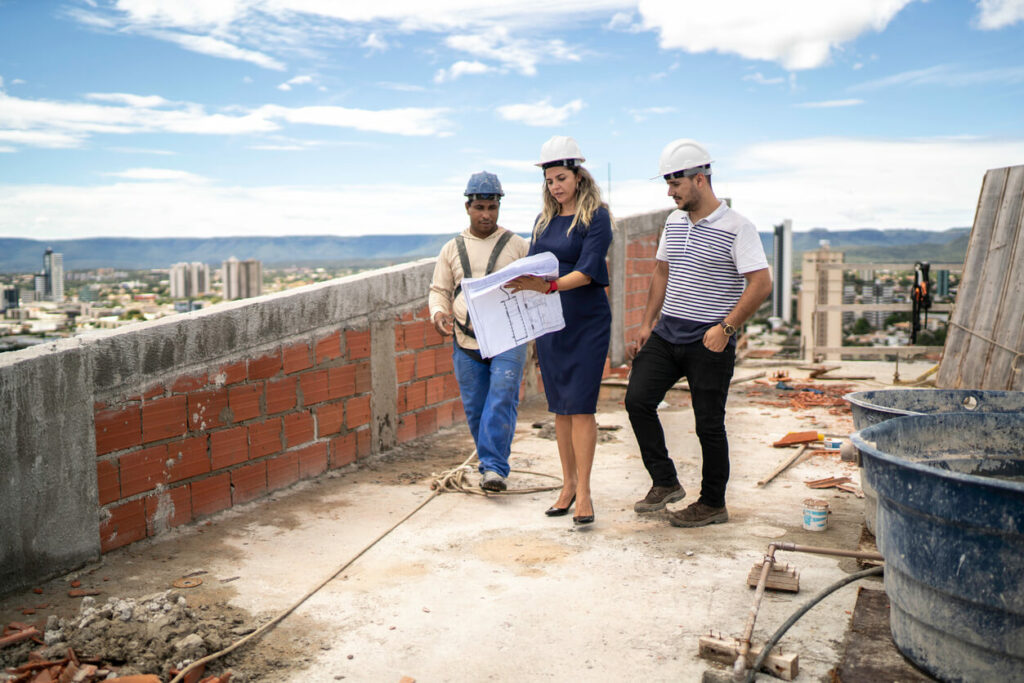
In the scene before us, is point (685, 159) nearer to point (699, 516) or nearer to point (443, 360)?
point (699, 516)

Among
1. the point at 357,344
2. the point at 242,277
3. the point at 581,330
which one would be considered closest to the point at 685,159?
the point at 581,330

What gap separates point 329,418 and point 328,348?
1.47 ft

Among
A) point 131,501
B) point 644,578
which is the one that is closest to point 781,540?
point 644,578

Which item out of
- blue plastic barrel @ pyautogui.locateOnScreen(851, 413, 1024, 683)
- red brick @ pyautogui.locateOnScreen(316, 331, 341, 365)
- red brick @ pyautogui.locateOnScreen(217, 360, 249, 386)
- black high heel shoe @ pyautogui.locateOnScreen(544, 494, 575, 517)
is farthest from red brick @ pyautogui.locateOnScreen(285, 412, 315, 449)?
blue plastic barrel @ pyautogui.locateOnScreen(851, 413, 1024, 683)

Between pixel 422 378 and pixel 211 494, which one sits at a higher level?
pixel 422 378

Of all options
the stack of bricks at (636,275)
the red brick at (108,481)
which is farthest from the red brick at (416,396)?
the stack of bricks at (636,275)

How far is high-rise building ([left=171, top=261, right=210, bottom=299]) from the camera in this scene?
→ 49875 mm

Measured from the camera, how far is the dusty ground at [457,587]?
9.52ft

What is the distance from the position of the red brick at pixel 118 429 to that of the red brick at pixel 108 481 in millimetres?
64

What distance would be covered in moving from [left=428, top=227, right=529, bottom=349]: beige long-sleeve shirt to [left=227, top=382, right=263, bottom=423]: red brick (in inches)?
43.4

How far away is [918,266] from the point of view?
31.2ft

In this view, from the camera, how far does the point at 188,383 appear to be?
4285mm

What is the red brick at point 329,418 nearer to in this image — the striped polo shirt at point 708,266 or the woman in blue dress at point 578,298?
the woman in blue dress at point 578,298

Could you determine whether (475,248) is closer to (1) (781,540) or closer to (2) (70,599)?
(1) (781,540)
